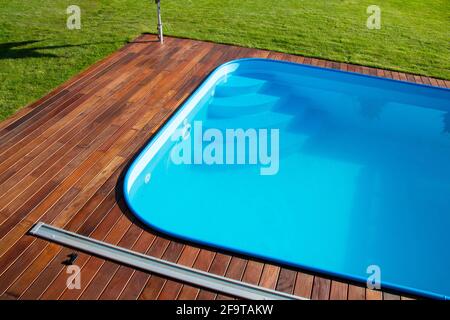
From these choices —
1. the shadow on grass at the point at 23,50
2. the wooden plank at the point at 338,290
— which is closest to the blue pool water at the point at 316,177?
the wooden plank at the point at 338,290

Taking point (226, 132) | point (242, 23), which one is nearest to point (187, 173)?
point (226, 132)

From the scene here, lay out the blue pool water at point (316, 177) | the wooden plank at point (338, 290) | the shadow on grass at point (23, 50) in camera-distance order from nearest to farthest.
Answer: the wooden plank at point (338, 290), the blue pool water at point (316, 177), the shadow on grass at point (23, 50)

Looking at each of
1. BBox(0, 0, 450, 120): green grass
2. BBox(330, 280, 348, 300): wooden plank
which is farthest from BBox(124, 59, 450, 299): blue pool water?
BBox(0, 0, 450, 120): green grass

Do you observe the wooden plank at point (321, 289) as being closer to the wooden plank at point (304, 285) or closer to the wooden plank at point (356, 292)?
the wooden plank at point (304, 285)

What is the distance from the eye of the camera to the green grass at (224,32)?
7516mm

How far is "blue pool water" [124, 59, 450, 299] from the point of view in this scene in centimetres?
470

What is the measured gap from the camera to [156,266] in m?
3.77

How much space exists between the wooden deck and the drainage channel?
78 millimetres

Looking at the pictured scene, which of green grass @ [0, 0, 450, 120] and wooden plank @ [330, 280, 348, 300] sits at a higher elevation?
green grass @ [0, 0, 450, 120]

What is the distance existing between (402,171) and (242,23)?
19.8 feet

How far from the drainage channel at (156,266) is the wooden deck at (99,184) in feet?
0.26

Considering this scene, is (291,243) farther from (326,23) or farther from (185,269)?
(326,23)

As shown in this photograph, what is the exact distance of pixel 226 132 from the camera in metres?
6.68

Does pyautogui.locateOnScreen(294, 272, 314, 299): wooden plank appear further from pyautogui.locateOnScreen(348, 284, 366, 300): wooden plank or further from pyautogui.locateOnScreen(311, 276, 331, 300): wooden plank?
pyautogui.locateOnScreen(348, 284, 366, 300): wooden plank
